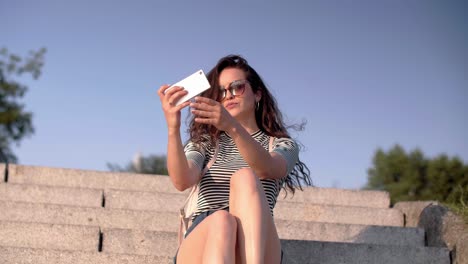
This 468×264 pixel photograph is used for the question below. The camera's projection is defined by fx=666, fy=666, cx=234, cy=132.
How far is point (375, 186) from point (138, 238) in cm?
1140

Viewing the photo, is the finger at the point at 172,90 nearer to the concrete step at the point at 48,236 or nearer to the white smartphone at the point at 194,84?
the white smartphone at the point at 194,84

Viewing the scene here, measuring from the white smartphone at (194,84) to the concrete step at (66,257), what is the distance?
4.12 ft

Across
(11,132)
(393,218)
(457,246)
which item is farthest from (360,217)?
(11,132)

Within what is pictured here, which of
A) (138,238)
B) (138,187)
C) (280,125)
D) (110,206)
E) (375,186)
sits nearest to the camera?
(280,125)

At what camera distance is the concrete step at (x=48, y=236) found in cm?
402

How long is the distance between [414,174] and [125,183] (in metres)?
9.79

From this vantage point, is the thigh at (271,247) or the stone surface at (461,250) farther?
the stone surface at (461,250)

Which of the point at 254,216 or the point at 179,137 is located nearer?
the point at 254,216

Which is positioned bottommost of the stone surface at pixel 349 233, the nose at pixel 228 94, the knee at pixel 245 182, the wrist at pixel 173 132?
the stone surface at pixel 349 233

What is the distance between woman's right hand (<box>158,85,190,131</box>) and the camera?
273cm

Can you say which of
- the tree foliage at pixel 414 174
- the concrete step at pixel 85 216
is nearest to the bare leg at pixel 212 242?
the concrete step at pixel 85 216

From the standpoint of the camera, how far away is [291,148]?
10.5ft

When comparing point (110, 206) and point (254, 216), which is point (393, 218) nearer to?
point (110, 206)

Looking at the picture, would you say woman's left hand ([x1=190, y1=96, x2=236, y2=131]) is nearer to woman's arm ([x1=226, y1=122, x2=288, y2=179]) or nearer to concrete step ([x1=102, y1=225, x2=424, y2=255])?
woman's arm ([x1=226, y1=122, x2=288, y2=179])
